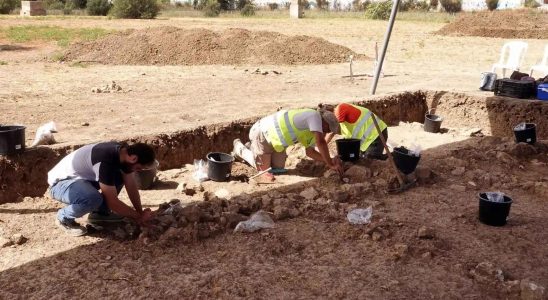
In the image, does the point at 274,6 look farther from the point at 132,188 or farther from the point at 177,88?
the point at 132,188

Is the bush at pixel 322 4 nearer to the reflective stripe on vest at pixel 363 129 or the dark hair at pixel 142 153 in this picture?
the reflective stripe on vest at pixel 363 129

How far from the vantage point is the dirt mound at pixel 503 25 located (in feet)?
86.8

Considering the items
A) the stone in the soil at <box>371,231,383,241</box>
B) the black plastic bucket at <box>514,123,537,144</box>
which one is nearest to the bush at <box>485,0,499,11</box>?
the black plastic bucket at <box>514,123,537,144</box>

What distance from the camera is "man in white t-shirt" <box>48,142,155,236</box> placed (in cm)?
423

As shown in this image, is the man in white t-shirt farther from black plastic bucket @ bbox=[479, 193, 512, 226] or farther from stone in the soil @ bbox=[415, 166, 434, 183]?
stone in the soil @ bbox=[415, 166, 434, 183]

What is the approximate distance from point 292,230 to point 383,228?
85 centimetres

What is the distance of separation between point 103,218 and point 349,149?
3404 millimetres

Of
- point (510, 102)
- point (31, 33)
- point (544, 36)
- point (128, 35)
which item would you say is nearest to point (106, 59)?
point (128, 35)

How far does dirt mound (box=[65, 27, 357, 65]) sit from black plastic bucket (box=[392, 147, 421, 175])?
34.4 ft

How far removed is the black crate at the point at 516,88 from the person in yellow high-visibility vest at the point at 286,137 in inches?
179

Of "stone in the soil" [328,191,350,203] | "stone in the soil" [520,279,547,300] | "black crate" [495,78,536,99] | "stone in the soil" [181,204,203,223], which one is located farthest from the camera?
"black crate" [495,78,536,99]

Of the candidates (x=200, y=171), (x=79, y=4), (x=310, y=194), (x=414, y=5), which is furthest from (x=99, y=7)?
(x=310, y=194)

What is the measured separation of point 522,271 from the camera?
14.0ft

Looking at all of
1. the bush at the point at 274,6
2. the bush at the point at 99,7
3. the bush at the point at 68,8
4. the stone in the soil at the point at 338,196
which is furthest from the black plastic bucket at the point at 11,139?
the bush at the point at 274,6
